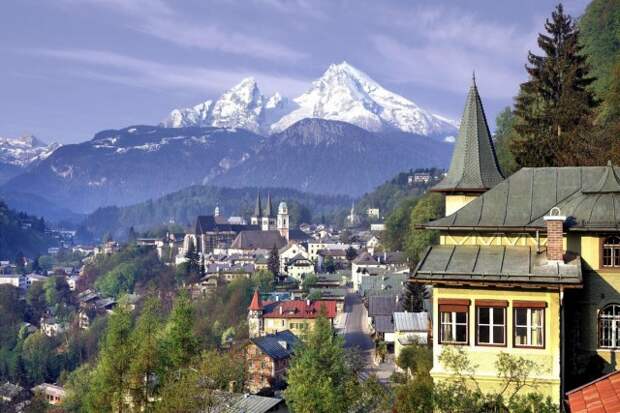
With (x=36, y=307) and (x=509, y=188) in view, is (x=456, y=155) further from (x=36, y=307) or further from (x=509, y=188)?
(x=36, y=307)

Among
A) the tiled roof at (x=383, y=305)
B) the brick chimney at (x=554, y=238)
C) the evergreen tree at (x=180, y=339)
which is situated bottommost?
Answer: the tiled roof at (x=383, y=305)

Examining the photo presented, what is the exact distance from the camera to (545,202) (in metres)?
24.5

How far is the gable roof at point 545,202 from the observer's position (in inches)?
896

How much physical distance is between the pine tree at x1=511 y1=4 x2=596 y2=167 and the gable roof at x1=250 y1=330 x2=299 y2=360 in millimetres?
32893

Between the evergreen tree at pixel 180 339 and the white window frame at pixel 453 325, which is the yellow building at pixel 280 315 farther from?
the white window frame at pixel 453 325

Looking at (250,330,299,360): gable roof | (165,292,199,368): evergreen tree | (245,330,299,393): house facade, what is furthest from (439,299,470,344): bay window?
(250,330,299,360): gable roof

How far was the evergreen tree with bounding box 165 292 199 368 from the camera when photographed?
115ft

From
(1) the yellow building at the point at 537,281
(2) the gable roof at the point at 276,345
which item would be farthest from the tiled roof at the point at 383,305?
(1) the yellow building at the point at 537,281

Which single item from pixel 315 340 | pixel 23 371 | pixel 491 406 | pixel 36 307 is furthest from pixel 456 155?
pixel 36 307

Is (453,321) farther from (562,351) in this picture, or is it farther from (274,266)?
(274,266)

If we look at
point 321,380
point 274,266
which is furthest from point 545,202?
point 274,266

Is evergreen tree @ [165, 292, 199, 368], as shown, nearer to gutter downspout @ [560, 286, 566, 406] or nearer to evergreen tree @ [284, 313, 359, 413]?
evergreen tree @ [284, 313, 359, 413]

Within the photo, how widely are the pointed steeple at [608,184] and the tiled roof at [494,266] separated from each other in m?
2.30

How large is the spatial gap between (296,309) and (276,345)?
2008 centimetres
